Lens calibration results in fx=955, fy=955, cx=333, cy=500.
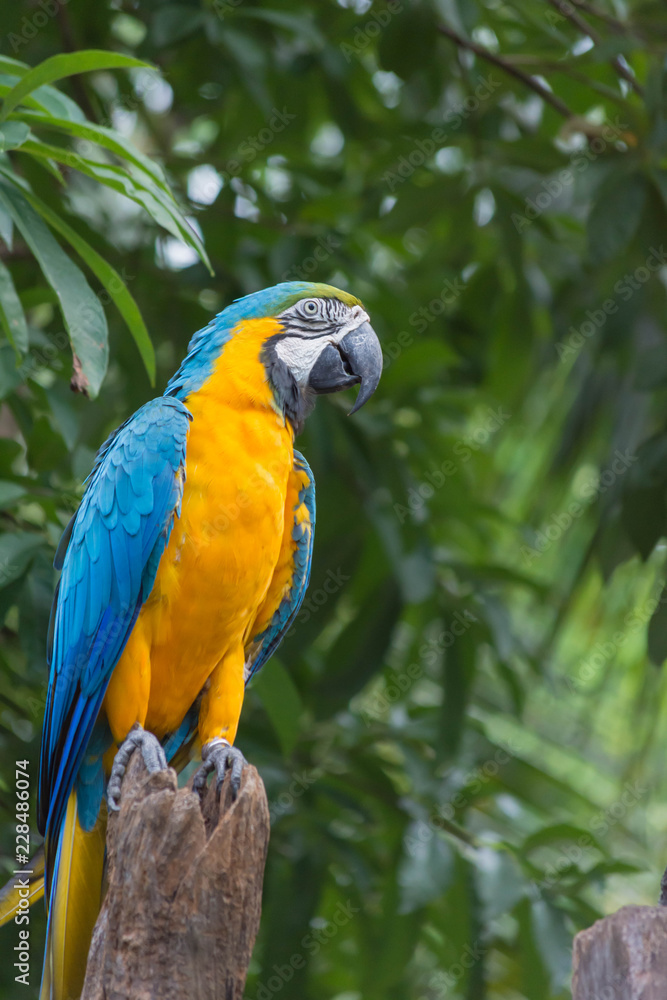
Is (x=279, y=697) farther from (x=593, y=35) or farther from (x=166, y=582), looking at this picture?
(x=593, y=35)

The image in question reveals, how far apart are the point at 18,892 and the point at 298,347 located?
1.58 m

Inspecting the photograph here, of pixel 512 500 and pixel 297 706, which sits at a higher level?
pixel 297 706

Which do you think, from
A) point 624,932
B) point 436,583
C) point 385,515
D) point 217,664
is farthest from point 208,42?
point 624,932

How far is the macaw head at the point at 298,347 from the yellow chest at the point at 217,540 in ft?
0.14

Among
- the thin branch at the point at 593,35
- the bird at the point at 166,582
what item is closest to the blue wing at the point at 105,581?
the bird at the point at 166,582

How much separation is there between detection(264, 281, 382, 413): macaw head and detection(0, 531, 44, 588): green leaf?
0.79 m

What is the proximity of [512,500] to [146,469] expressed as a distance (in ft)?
8.85

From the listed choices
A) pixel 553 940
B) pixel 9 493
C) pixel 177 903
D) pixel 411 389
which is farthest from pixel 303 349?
pixel 553 940

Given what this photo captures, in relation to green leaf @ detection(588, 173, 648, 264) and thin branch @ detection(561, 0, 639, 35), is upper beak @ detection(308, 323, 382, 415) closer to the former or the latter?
green leaf @ detection(588, 173, 648, 264)

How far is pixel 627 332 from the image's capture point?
3717 millimetres

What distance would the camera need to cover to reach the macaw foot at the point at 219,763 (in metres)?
2.10

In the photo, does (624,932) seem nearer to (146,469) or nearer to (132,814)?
(132,814)

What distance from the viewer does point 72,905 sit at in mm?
2164

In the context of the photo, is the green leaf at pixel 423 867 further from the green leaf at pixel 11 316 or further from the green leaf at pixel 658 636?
the green leaf at pixel 11 316
